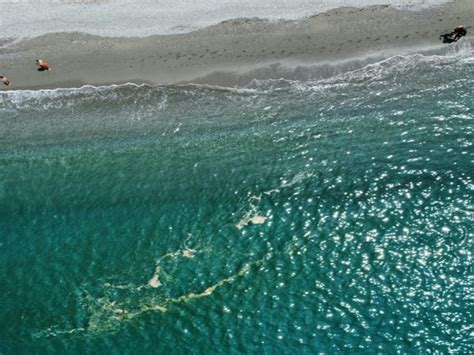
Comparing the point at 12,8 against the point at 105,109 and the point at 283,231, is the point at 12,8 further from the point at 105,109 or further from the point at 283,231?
the point at 283,231

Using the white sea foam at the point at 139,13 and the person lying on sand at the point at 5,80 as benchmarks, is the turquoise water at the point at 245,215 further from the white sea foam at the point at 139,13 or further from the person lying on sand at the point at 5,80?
the white sea foam at the point at 139,13

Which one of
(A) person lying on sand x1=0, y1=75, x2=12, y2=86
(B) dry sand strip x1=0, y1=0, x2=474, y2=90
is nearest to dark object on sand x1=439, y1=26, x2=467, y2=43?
(B) dry sand strip x1=0, y1=0, x2=474, y2=90

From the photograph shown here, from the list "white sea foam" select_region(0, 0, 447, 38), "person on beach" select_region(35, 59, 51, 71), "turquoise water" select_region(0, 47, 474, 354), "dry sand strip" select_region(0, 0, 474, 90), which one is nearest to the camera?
"turquoise water" select_region(0, 47, 474, 354)

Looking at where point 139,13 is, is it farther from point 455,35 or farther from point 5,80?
point 455,35

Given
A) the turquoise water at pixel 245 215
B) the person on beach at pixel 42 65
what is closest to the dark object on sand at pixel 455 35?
the turquoise water at pixel 245 215

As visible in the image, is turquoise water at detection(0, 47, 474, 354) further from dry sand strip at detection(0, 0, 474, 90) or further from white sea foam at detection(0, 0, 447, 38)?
white sea foam at detection(0, 0, 447, 38)
